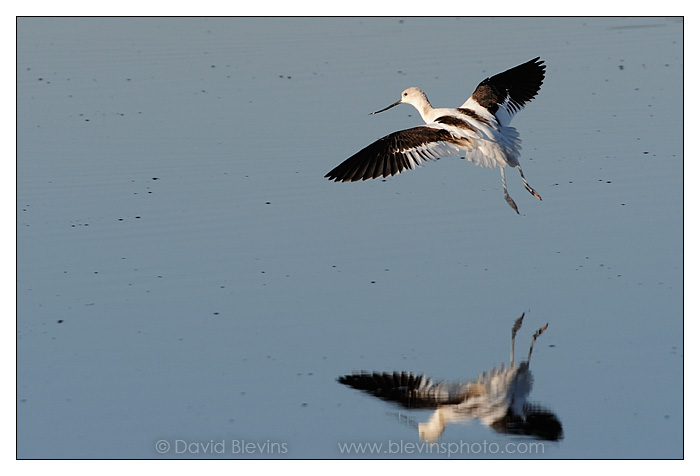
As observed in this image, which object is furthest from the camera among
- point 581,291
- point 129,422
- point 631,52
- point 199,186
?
point 631,52

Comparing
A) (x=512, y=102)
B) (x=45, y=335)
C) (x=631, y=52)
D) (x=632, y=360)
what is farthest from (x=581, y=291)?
(x=631, y=52)

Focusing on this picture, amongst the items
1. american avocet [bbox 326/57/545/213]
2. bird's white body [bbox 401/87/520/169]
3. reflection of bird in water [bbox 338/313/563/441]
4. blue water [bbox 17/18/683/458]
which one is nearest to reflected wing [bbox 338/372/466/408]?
reflection of bird in water [bbox 338/313/563/441]

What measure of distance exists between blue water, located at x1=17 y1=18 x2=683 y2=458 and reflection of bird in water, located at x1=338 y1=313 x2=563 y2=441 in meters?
0.08

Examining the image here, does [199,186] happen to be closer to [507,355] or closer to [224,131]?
[224,131]

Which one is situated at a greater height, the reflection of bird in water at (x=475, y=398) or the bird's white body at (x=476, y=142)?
the bird's white body at (x=476, y=142)

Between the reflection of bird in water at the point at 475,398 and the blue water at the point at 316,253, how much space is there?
0.27 ft

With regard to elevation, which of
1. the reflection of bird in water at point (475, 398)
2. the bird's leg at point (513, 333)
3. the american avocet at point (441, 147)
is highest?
the american avocet at point (441, 147)

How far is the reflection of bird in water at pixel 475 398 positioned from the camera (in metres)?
6.00

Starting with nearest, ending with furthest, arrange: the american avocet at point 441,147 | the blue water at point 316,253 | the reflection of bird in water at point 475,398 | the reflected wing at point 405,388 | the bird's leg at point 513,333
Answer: the reflection of bird in water at point 475,398 < the blue water at point 316,253 < the reflected wing at point 405,388 < the bird's leg at point 513,333 < the american avocet at point 441,147

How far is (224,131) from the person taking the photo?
448 inches

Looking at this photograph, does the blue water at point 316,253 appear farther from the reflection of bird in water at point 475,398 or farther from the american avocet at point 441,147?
the american avocet at point 441,147

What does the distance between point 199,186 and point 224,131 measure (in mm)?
1681

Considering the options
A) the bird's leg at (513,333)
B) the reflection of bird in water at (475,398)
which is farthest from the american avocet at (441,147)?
the reflection of bird in water at (475,398)

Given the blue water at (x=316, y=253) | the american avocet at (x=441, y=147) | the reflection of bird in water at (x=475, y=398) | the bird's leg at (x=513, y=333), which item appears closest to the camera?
the reflection of bird in water at (x=475, y=398)
